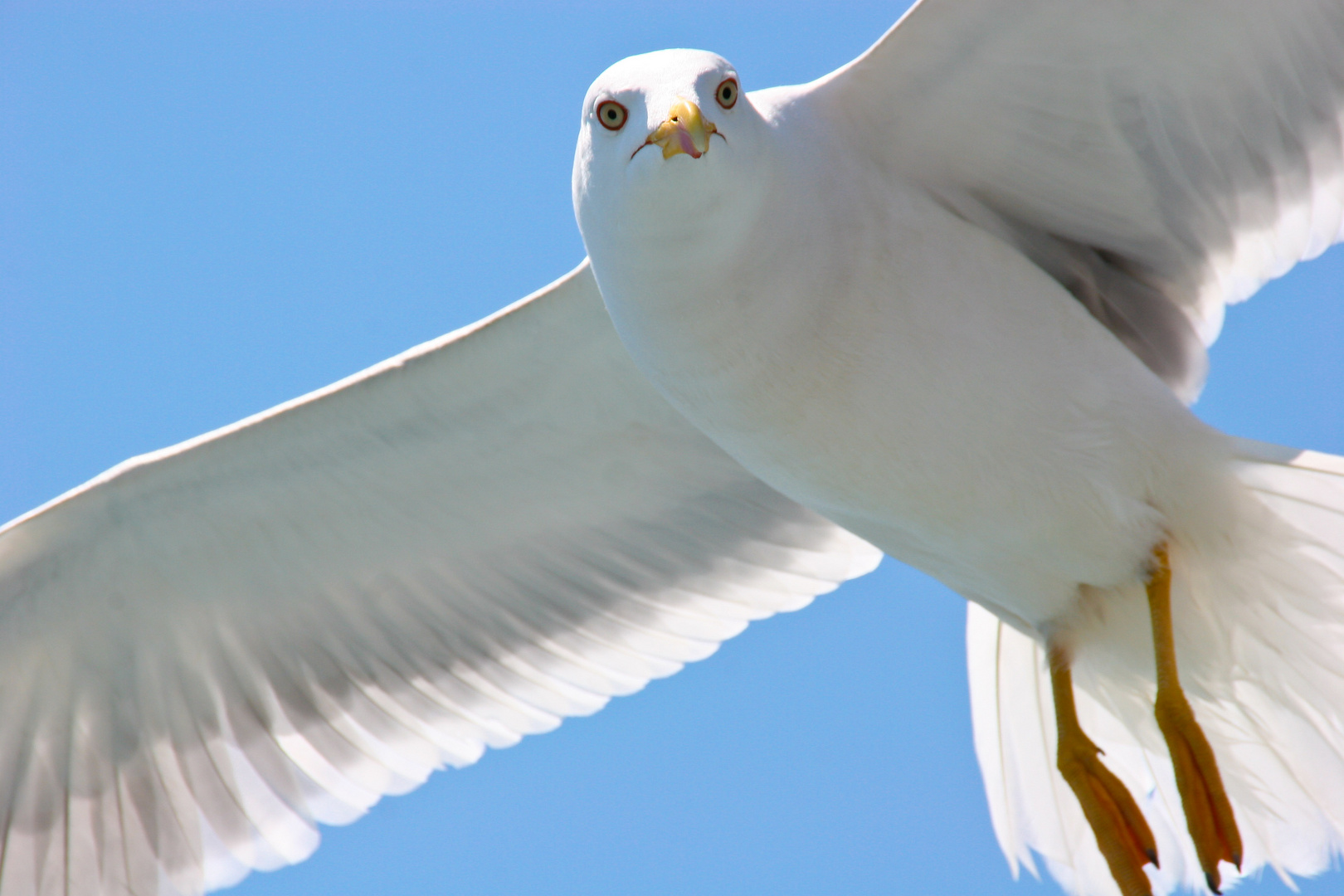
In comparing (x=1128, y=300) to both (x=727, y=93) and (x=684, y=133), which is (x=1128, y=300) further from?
(x=684, y=133)

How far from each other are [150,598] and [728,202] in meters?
2.16

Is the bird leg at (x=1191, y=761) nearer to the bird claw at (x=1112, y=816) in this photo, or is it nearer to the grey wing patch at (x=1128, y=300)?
→ the bird claw at (x=1112, y=816)

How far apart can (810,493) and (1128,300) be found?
0.98 m

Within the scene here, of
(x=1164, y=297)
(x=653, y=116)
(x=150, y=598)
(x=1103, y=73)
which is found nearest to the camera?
(x=653, y=116)

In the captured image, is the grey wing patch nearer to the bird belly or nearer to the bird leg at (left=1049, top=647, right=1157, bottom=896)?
the bird belly

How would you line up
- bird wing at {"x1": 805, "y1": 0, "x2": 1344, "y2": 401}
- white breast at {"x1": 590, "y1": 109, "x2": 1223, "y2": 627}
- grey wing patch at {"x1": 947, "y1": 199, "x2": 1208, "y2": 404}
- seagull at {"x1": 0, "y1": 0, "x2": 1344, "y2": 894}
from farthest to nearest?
grey wing patch at {"x1": 947, "y1": 199, "x2": 1208, "y2": 404}, bird wing at {"x1": 805, "y1": 0, "x2": 1344, "y2": 401}, seagull at {"x1": 0, "y1": 0, "x2": 1344, "y2": 894}, white breast at {"x1": 590, "y1": 109, "x2": 1223, "y2": 627}

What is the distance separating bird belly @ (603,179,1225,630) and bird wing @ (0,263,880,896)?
774 millimetres

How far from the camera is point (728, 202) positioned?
11.1ft

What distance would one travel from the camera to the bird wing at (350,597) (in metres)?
4.46

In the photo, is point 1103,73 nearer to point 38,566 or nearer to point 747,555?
point 747,555

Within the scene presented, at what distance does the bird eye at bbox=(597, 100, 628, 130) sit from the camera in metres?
3.36

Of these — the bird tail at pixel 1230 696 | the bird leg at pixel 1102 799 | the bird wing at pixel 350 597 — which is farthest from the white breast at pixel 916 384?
the bird wing at pixel 350 597

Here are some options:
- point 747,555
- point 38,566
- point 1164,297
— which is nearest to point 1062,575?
point 1164,297

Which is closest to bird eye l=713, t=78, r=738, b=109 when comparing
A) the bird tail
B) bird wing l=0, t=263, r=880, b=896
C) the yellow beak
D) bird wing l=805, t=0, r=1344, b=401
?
the yellow beak
